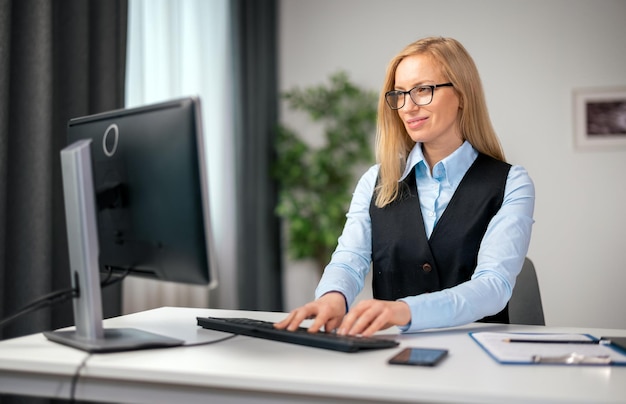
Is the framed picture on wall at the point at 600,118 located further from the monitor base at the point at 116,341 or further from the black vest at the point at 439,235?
the monitor base at the point at 116,341

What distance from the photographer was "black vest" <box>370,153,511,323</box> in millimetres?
1876

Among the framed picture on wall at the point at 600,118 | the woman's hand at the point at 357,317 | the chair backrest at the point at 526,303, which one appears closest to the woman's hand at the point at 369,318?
the woman's hand at the point at 357,317

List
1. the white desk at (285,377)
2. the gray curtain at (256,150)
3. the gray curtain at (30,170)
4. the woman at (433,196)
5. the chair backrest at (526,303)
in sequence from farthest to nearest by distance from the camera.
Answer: the gray curtain at (256,150) → the gray curtain at (30,170) → the chair backrest at (526,303) → the woman at (433,196) → the white desk at (285,377)

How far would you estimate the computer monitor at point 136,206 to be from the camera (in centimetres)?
119

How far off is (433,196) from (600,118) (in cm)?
332

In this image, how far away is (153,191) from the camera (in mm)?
1268

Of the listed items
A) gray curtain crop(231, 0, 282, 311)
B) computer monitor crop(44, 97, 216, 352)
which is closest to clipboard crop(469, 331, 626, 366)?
computer monitor crop(44, 97, 216, 352)

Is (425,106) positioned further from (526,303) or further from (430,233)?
(526,303)

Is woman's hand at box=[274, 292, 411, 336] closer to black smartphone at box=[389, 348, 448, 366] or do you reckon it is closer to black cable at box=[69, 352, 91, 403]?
black smartphone at box=[389, 348, 448, 366]

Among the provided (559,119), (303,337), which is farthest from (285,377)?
(559,119)

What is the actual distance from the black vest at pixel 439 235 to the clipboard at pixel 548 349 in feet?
1.49

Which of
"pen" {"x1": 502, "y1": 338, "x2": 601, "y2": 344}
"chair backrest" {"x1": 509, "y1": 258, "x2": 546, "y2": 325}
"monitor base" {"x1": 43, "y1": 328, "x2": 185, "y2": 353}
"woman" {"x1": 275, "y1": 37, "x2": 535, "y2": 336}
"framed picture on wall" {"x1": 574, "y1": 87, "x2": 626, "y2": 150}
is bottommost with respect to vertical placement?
"chair backrest" {"x1": 509, "y1": 258, "x2": 546, "y2": 325}

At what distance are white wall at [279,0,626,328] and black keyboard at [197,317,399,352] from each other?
3817mm

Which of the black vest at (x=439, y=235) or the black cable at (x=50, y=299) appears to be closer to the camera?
the black cable at (x=50, y=299)
